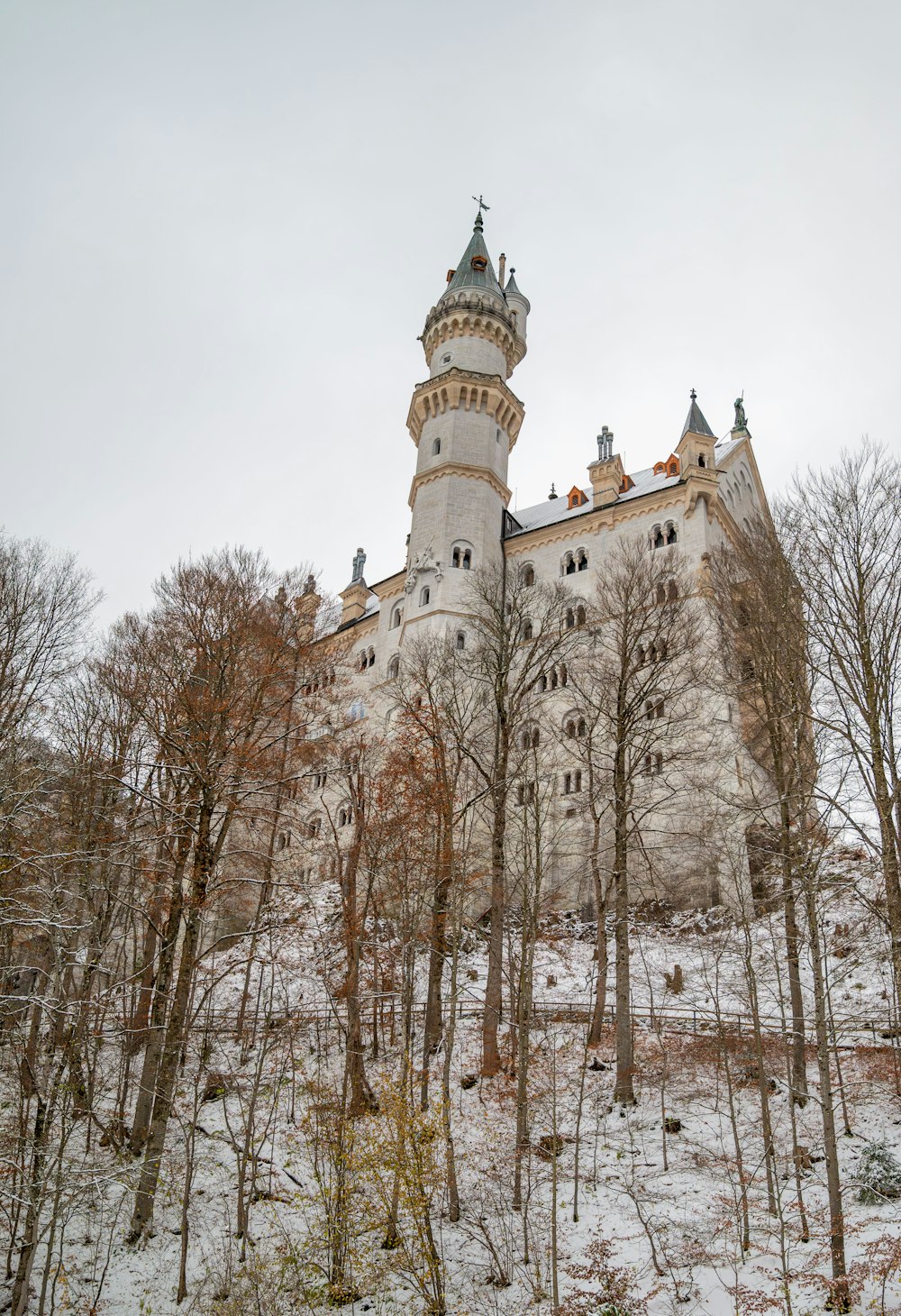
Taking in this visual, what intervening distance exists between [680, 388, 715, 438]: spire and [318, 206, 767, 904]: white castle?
2.9 inches

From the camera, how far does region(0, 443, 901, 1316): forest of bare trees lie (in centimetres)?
1348

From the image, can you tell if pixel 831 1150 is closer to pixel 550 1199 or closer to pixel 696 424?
pixel 550 1199

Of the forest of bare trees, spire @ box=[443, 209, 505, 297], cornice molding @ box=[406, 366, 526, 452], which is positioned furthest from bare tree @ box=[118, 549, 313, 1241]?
spire @ box=[443, 209, 505, 297]

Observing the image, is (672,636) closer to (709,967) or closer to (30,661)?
(709,967)

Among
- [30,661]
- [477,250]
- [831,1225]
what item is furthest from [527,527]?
[831,1225]

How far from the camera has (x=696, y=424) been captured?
44250 millimetres

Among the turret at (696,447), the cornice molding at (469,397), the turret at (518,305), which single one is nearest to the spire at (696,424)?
the turret at (696,447)

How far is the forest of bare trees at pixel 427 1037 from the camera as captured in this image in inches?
531

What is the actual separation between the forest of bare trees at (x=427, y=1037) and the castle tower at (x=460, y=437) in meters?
19.8

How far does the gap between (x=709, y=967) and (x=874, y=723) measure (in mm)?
12860

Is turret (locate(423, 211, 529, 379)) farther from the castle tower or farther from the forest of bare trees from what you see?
the forest of bare trees

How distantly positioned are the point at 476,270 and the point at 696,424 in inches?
786

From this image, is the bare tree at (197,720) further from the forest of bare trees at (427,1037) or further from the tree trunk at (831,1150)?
the tree trunk at (831,1150)

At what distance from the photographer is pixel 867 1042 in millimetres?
19016
